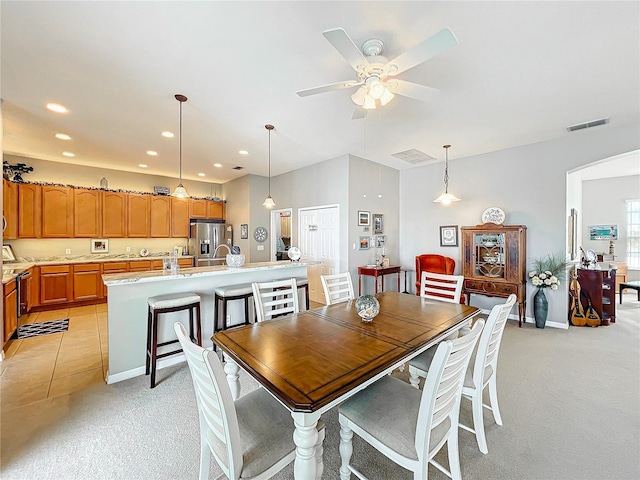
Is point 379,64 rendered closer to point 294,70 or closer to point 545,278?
point 294,70

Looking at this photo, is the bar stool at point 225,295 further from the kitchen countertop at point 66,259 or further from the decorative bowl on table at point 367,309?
the kitchen countertop at point 66,259

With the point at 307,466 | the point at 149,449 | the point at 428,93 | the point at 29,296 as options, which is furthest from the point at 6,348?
the point at 428,93

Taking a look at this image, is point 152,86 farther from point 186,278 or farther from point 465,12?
point 465,12

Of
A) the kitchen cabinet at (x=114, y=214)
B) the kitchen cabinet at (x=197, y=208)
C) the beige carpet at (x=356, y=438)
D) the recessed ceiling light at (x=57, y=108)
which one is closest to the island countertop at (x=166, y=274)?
the beige carpet at (x=356, y=438)

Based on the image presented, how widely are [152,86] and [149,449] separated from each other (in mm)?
3046

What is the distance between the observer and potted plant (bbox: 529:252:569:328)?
3.95 metres

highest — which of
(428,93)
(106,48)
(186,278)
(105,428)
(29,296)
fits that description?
(106,48)

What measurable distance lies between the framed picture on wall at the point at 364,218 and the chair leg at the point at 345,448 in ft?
12.6

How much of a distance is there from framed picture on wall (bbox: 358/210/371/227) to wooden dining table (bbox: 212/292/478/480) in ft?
9.19

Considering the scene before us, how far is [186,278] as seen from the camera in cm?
296

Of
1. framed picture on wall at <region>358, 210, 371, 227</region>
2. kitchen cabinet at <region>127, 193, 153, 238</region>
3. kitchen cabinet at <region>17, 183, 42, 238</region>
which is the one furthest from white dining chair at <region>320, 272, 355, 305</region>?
kitchen cabinet at <region>17, 183, 42, 238</region>

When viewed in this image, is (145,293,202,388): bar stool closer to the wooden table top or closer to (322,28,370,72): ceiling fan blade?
the wooden table top

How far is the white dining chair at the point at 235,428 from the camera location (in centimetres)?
104

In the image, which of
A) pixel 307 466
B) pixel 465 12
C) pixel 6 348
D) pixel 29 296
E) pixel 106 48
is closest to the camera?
pixel 307 466
